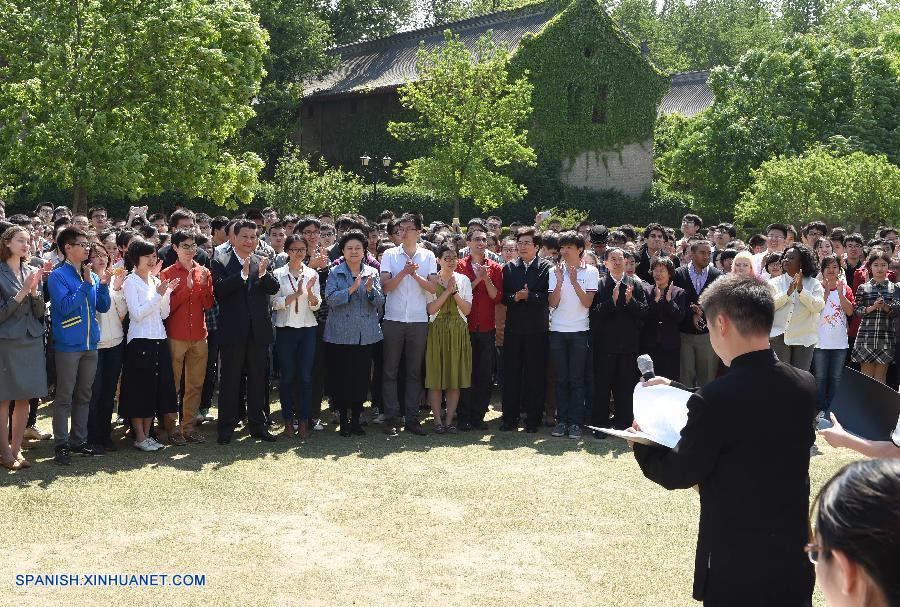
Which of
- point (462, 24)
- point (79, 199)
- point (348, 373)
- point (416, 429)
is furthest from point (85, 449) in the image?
point (462, 24)

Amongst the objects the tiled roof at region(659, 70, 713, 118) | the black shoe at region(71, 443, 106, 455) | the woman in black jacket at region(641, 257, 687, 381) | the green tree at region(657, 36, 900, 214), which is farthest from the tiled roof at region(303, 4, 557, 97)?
the black shoe at region(71, 443, 106, 455)

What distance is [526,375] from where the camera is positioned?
990 cm

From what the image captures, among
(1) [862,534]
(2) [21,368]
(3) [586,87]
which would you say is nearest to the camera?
(1) [862,534]

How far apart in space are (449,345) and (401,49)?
122 feet

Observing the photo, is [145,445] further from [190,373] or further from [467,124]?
[467,124]

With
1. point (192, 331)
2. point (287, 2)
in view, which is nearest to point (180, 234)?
point (192, 331)

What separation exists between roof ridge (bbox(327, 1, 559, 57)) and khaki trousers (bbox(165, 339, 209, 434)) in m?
34.8

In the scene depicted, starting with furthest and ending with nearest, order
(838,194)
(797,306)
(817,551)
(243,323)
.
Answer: (838,194) < (797,306) < (243,323) < (817,551)

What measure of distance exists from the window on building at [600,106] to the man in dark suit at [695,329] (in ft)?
103

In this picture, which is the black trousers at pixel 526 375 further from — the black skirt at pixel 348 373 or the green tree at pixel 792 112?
the green tree at pixel 792 112

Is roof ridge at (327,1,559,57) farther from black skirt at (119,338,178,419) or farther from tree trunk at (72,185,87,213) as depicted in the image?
black skirt at (119,338,178,419)

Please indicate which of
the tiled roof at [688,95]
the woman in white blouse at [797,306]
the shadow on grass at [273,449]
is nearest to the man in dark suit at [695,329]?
the woman in white blouse at [797,306]

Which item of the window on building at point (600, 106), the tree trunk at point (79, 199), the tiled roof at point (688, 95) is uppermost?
the tiled roof at point (688, 95)

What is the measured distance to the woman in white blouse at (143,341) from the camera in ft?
27.6
